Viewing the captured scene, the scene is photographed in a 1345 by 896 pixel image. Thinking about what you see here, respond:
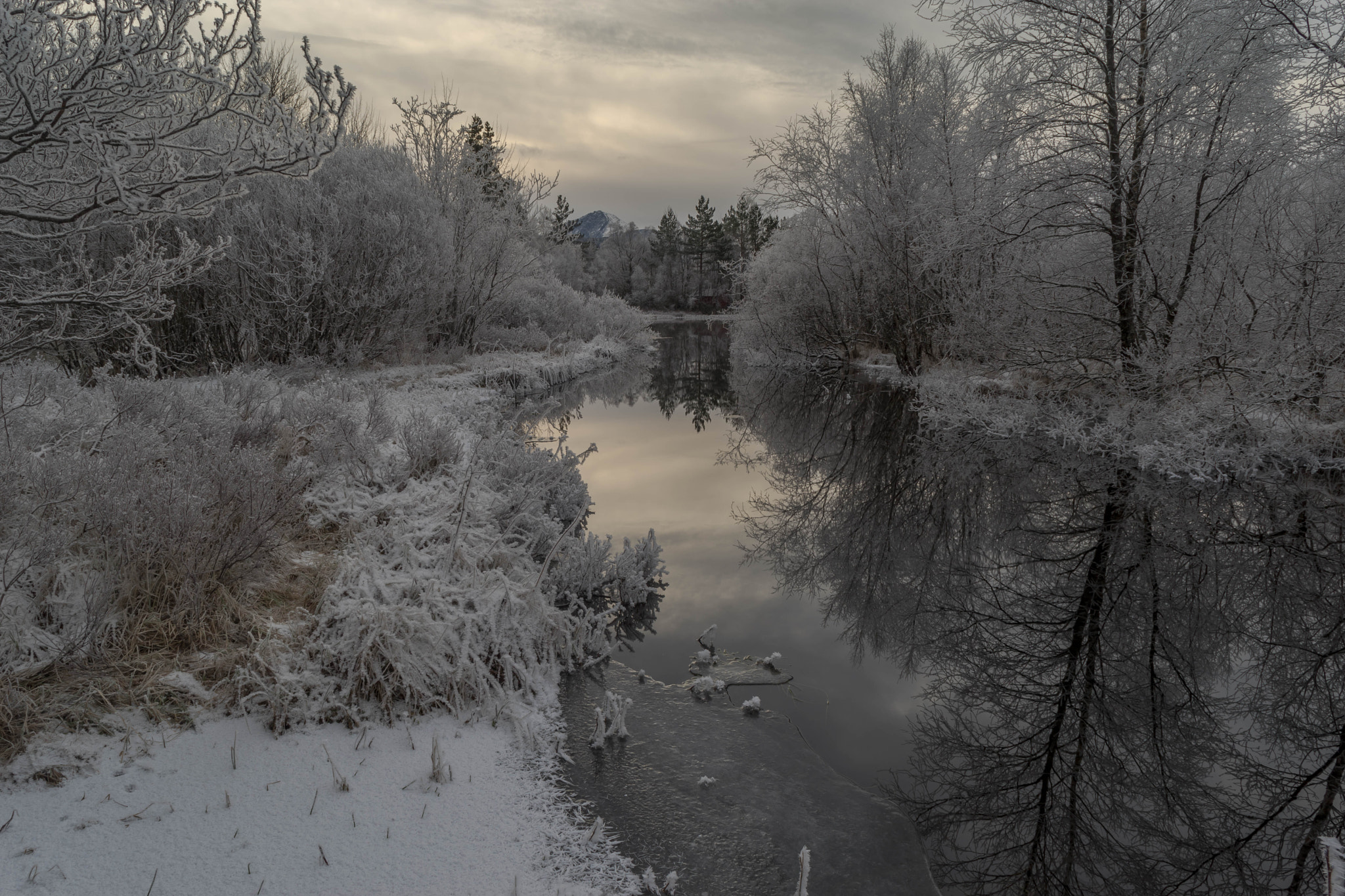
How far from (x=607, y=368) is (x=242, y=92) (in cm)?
2150

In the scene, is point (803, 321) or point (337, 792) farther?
point (803, 321)

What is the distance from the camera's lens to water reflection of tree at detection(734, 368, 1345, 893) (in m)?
2.98

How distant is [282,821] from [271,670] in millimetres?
925

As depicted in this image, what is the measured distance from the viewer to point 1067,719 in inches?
150

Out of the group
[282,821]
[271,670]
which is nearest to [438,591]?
[271,670]

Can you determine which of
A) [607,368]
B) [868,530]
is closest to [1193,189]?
[868,530]

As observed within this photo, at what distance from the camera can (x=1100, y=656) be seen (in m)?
4.48

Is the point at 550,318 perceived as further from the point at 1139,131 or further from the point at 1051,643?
the point at 1051,643

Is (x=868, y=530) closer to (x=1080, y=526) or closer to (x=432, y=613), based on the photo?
(x=1080, y=526)

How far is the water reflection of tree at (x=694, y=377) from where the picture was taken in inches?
678

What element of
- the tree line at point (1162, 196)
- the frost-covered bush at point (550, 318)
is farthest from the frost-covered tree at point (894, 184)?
the frost-covered bush at point (550, 318)

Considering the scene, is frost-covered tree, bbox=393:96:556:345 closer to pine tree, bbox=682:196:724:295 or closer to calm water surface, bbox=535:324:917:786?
calm water surface, bbox=535:324:917:786

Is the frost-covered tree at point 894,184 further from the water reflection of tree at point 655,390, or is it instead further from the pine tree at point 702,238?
the pine tree at point 702,238

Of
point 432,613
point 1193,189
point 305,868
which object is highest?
point 1193,189
